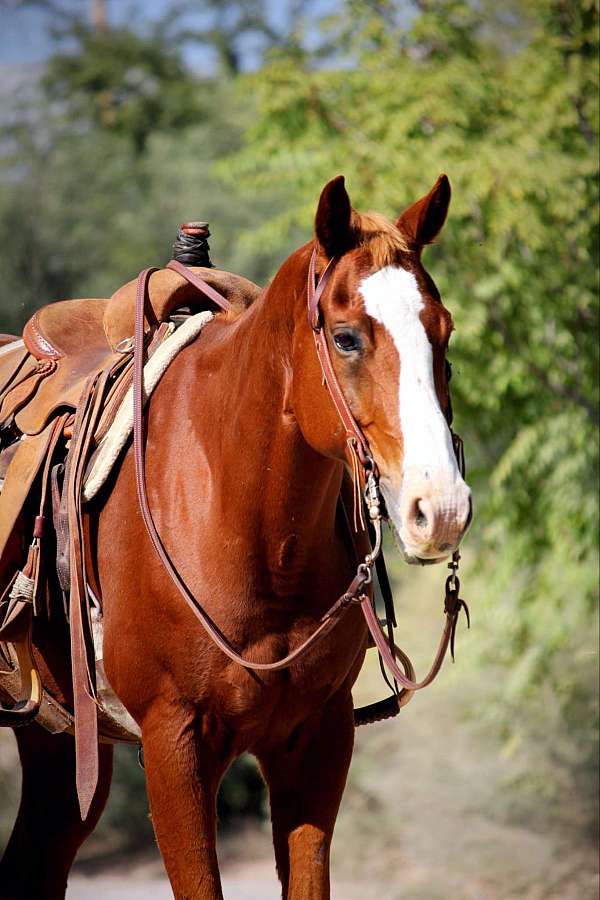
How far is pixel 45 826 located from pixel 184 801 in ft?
3.86

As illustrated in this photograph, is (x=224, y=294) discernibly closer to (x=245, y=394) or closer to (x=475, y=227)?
(x=245, y=394)

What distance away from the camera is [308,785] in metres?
2.75

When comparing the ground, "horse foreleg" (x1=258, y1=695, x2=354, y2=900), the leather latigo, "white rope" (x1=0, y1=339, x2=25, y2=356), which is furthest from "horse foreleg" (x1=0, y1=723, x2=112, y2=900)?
the ground

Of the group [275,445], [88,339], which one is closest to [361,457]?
[275,445]

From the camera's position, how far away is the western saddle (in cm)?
296

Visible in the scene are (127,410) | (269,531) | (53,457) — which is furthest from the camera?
(53,457)

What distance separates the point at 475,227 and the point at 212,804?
4.70m

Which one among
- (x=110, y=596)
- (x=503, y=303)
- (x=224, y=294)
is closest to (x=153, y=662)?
(x=110, y=596)

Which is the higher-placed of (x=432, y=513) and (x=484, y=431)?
(x=484, y=431)

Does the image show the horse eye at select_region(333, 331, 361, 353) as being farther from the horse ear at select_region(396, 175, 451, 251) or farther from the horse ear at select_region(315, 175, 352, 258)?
the horse ear at select_region(396, 175, 451, 251)

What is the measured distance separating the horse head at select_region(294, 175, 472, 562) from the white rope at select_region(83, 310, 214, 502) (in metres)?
0.58

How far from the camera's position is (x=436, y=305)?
228cm

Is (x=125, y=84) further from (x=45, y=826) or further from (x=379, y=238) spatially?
(x=379, y=238)

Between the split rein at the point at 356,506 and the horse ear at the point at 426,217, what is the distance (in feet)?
0.75
